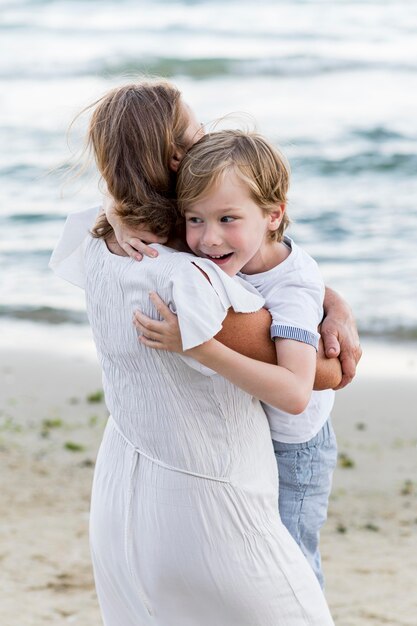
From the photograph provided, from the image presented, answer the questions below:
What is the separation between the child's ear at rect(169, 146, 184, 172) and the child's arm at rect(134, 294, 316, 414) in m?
0.28

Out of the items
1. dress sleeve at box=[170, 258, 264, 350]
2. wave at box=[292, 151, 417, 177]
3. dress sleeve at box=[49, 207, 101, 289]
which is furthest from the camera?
wave at box=[292, 151, 417, 177]

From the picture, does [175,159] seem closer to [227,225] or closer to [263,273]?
[227,225]

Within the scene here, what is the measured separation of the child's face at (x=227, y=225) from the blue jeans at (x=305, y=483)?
47cm

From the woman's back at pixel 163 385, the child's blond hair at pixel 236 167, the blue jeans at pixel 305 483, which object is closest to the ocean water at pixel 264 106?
the child's blond hair at pixel 236 167

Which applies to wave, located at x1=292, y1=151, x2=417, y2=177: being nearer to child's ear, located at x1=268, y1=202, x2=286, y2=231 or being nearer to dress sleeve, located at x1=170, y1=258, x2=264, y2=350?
child's ear, located at x1=268, y1=202, x2=286, y2=231

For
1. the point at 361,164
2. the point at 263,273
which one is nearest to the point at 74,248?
the point at 263,273

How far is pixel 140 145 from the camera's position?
2.06 metres

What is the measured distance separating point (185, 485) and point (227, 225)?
54 cm

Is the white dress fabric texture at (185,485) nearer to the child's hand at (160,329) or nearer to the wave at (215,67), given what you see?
the child's hand at (160,329)

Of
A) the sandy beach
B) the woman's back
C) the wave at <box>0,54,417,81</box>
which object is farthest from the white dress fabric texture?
the wave at <box>0,54,417,81</box>

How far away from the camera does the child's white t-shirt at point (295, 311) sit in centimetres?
214

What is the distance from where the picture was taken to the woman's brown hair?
2.06 m

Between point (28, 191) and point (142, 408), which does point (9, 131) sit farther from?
point (142, 408)

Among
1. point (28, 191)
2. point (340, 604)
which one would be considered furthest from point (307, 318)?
point (28, 191)
